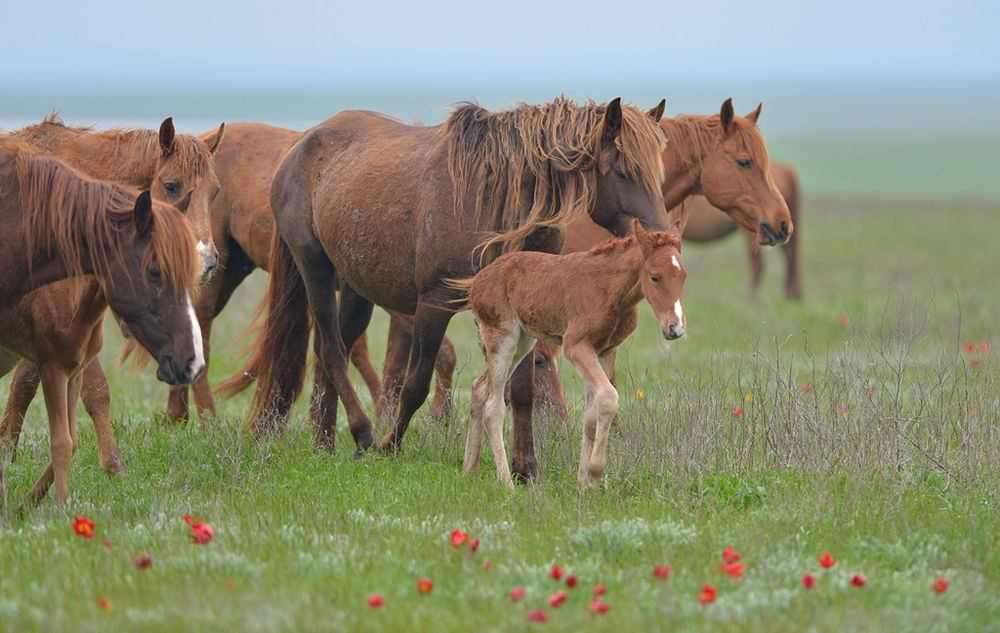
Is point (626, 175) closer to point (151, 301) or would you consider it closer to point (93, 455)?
point (151, 301)

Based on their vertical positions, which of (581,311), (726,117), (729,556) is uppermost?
(726,117)

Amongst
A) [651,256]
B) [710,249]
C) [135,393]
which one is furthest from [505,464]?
[710,249]

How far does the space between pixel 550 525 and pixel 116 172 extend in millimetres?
3891

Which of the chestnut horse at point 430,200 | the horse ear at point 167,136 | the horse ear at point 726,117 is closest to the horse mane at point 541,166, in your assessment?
the chestnut horse at point 430,200

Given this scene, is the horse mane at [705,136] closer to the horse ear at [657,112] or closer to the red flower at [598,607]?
the horse ear at [657,112]

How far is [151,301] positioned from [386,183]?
2.38m

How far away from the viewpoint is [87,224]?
5105 millimetres

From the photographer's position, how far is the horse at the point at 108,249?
5066 mm

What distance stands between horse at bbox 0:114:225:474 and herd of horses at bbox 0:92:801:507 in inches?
0.5

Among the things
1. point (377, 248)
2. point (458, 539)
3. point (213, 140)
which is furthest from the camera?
point (213, 140)

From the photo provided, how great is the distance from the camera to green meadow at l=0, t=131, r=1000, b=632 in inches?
159

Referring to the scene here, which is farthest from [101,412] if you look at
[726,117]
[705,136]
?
[726,117]

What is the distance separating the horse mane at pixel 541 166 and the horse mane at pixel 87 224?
6.12 ft

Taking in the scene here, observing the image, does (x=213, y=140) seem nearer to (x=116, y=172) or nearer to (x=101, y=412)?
(x=116, y=172)
